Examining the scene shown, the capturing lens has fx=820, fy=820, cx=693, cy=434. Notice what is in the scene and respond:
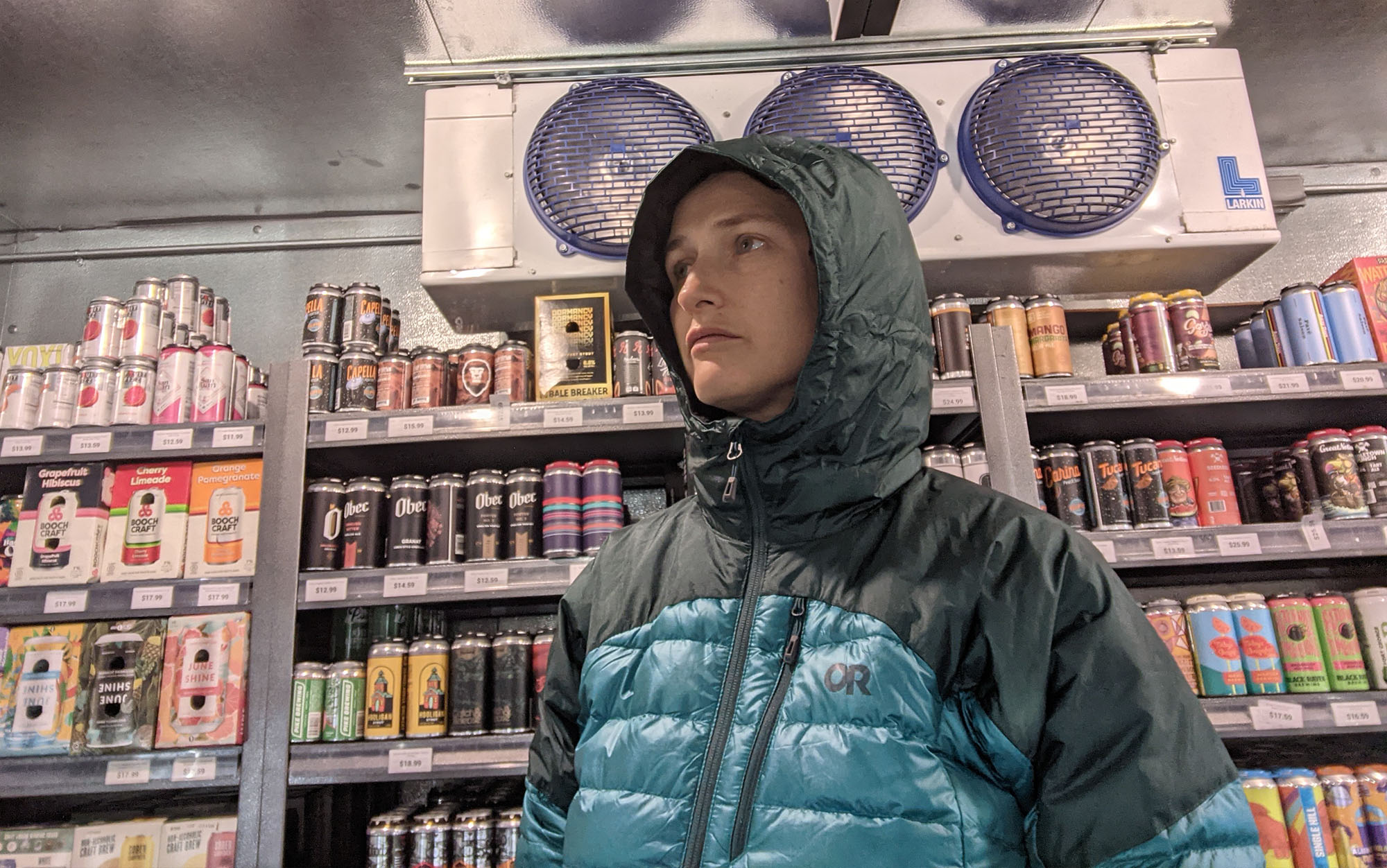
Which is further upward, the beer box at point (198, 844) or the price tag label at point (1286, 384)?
the price tag label at point (1286, 384)

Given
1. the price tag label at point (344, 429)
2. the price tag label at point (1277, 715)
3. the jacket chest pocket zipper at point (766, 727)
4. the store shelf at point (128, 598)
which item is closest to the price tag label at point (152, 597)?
the store shelf at point (128, 598)

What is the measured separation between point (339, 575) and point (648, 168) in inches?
54.4

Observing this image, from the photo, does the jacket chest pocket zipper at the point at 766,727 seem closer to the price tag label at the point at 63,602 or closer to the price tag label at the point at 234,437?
the price tag label at the point at 234,437

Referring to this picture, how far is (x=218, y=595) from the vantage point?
2.09 metres

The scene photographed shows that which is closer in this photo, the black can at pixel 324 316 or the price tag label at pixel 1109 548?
the price tag label at pixel 1109 548

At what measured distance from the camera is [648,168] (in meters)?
2.35

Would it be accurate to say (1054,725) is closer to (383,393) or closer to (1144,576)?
(383,393)

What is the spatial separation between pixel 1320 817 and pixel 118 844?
9.53 ft

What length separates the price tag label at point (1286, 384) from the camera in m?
2.12

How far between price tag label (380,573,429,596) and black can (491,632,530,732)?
0.76ft

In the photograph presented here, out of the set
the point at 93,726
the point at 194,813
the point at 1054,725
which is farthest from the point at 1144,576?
the point at 93,726

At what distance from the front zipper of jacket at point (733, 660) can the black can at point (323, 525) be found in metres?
1.45

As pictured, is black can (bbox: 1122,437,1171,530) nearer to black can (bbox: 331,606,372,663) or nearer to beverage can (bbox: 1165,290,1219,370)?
beverage can (bbox: 1165,290,1219,370)

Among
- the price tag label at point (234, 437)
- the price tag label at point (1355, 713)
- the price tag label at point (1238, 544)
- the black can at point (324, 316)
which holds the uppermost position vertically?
the black can at point (324, 316)
